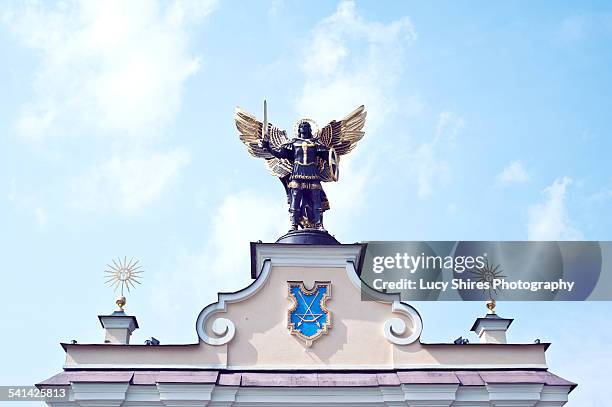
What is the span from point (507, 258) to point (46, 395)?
9969mm

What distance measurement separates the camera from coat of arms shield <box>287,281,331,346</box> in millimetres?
16469

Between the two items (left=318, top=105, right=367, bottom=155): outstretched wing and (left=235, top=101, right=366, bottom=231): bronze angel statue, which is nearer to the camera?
(left=235, top=101, right=366, bottom=231): bronze angel statue

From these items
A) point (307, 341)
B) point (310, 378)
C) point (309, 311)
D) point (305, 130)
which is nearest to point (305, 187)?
point (305, 130)

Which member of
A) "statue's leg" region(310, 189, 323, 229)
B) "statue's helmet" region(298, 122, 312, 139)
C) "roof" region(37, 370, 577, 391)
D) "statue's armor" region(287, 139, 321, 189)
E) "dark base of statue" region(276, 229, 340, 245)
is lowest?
"roof" region(37, 370, 577, 391)

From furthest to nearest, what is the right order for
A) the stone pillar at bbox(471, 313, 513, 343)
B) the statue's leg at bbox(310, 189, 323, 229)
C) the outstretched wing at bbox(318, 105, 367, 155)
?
the outstretched wing at bbox(318, 105, 367, 155)
the statue's leg at bbox(310, 189, 323, 229)
the stone pillar at bbox(471, 313, 513, 343)

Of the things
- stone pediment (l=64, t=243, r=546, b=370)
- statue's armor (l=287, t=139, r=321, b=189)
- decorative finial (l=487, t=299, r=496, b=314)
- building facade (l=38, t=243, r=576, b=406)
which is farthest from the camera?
statue's armor (l=287, t=139, r=321, b=189)

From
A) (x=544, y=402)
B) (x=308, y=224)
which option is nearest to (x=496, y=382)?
(x=544, y=402)

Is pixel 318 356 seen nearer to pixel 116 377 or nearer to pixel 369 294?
pixel 369 294

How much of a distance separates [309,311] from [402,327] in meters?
1.78

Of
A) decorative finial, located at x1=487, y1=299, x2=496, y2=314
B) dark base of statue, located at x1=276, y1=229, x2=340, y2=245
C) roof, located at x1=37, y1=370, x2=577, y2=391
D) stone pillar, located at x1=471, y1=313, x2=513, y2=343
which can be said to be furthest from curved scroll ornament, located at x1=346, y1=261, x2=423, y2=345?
decorative finial, located at x1=487, y1=299, x2=496, y2=314

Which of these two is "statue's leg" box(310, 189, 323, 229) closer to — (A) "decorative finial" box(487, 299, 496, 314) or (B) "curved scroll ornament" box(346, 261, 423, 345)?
(B) "curved scroll ornament" box(346, 261, 423, 345)

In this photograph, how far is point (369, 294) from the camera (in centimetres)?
1692

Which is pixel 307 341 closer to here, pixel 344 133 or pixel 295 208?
pixel 295 208

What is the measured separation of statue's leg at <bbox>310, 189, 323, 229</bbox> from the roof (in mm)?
3600
